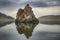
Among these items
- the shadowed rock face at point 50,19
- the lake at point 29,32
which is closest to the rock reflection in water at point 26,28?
the lake at point 29,32

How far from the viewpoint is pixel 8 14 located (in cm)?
235

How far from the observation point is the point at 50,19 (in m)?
2.31

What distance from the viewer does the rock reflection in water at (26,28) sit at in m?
2.31

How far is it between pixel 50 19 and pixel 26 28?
0.37 metres

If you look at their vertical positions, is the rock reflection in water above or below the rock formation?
below

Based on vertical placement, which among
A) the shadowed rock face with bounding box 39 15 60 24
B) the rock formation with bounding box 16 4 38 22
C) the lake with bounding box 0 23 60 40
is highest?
the rock formation with bounding box 16 4 38 22

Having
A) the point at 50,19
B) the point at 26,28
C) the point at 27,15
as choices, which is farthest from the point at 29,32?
the point at 50,19

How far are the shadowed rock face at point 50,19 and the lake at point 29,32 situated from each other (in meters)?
0.06

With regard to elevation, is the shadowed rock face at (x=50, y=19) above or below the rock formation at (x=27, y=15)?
below

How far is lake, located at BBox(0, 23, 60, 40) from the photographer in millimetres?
2285

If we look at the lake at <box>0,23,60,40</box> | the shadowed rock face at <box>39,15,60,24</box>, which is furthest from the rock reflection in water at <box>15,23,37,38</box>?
the shadowed rock face at <box>39,15,60,24</box>

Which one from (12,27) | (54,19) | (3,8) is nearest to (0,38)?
(12,27)

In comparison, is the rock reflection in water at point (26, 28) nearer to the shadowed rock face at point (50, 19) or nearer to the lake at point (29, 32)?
the lake at point (29, 32)

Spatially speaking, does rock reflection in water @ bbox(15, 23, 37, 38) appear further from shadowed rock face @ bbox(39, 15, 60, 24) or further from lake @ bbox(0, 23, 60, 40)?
shadowed rock face @ bbox(39, 15, 60, 24)
